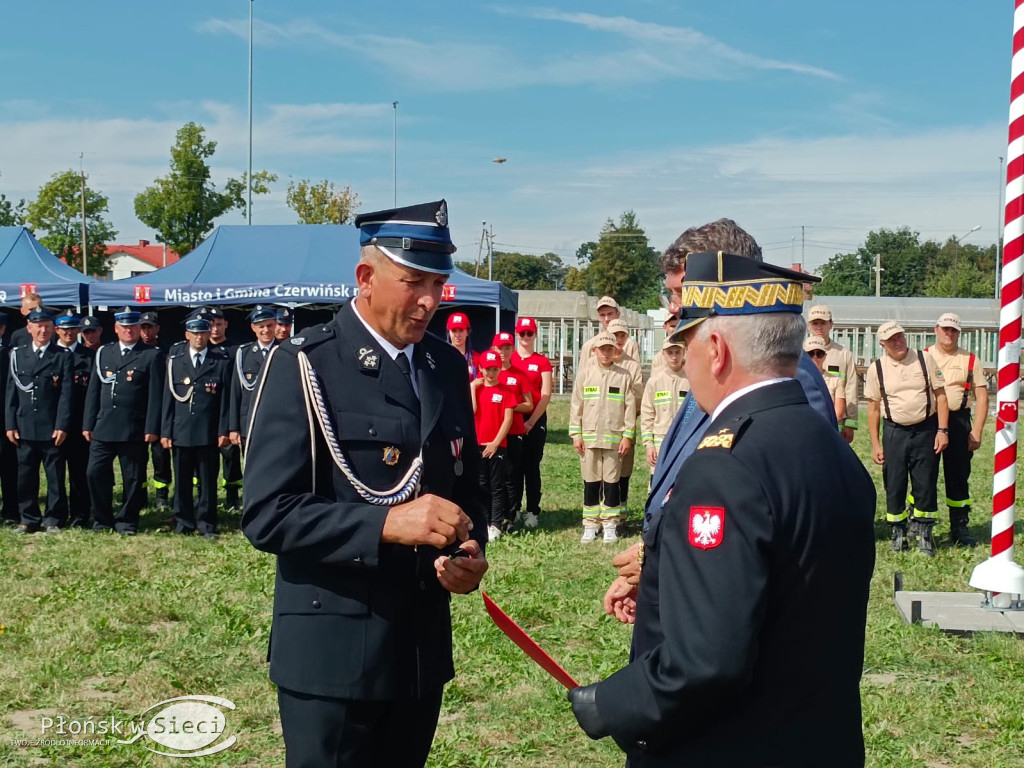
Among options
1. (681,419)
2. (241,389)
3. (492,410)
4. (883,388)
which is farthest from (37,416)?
(681,419)

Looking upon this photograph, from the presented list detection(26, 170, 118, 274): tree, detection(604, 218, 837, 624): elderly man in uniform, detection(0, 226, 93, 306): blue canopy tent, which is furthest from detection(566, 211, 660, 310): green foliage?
detection(604, 218, 837, 624): elderly man in uniform

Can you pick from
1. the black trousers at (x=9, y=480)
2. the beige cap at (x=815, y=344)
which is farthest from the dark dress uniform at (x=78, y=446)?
the beige cap at (x=815, y=344)

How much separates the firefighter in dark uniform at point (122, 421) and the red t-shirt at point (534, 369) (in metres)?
3.76

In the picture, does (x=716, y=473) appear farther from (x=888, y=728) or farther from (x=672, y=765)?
(x=888, y=728)

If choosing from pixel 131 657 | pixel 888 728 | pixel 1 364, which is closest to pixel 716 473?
pixel 888 728

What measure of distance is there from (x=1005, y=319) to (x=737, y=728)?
18.1ft

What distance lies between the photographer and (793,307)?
6.67ft

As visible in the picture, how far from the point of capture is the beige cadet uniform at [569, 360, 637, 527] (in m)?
9.62

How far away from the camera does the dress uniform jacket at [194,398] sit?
10.1 meters

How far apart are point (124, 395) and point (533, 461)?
429 cm

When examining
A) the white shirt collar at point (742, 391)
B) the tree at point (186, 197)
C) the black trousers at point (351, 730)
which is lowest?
the black trousers at point (351, 730)

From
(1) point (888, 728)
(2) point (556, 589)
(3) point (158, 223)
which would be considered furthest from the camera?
(3) point (158, 223)

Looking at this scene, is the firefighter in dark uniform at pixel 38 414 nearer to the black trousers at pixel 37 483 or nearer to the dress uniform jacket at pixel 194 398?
the black trousers at pixel 37 483

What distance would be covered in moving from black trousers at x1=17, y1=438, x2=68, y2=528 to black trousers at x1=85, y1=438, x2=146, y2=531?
1.44ft
